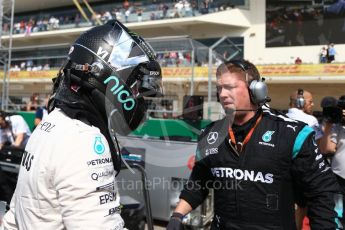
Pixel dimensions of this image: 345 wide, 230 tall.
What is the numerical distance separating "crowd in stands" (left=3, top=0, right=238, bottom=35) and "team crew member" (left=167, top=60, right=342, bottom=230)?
14.8 metres

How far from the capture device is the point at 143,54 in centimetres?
136

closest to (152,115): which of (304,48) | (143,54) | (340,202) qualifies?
Answer: (340,202)

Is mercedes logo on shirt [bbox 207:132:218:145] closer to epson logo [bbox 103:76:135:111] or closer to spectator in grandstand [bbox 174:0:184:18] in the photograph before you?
epson logo [bbox 103:76:135:111]

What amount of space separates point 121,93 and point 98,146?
0.86ft

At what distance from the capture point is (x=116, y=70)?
127 cm

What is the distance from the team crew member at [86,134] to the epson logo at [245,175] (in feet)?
2.33

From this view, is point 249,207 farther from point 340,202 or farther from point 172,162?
point 172,162

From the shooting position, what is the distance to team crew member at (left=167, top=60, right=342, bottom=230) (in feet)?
5.89

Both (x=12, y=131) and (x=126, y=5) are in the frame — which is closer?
(x=12, y=131)

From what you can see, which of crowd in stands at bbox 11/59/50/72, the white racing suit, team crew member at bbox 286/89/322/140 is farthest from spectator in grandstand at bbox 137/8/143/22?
the white racing suit

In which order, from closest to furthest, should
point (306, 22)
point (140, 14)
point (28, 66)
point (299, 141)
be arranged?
point (299, 141) → point (28, 66) → point (306, 22) → point (140, 14)

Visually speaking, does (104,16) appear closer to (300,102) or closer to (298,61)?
(298,61)

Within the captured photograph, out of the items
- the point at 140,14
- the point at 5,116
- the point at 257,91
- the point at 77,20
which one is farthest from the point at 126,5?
the point at 257,91

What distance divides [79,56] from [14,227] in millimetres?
589
